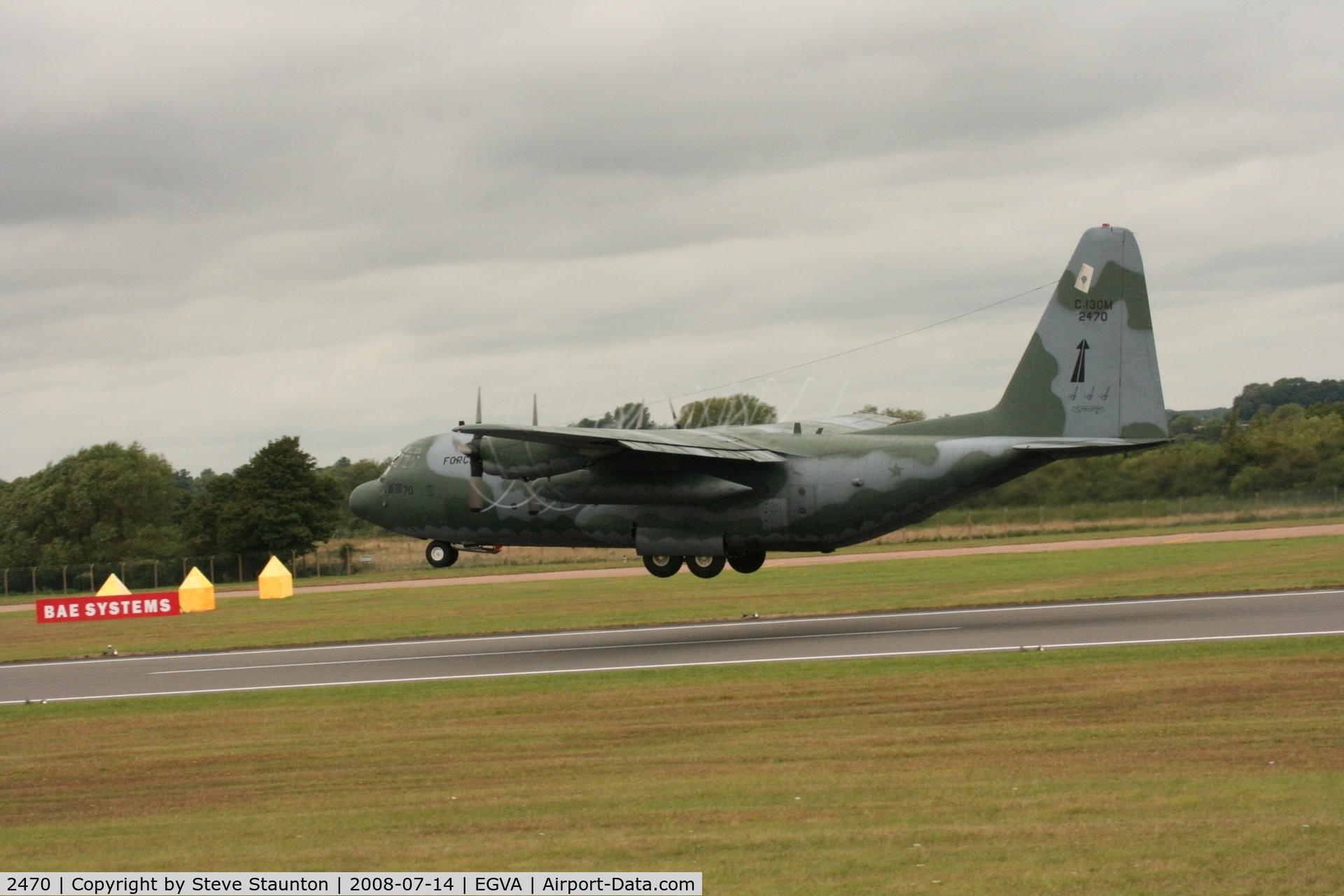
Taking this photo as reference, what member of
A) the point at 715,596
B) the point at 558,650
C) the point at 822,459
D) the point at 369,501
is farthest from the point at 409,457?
the point at 715,596

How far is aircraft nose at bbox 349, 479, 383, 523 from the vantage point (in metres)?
36.4

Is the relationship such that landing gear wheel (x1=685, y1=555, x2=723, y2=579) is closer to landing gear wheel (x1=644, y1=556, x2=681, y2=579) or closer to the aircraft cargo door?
landing gear wheel (x1=644, y1=556, x2=681, y2=579)

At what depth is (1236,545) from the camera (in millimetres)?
53281

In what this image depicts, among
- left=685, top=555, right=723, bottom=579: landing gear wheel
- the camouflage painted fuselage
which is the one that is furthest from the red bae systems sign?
left=685, top=555, right=723, bottom=579: landing gear wheel

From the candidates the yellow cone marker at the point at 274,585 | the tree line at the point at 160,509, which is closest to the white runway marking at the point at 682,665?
the yellow cone marker at the point at 274,585

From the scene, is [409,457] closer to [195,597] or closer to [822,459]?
[822,459]

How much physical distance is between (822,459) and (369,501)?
13.1 metres

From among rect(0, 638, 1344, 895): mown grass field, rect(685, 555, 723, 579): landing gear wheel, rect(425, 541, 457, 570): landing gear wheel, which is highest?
rect(425, 541, 457, 570): landing gear wheel

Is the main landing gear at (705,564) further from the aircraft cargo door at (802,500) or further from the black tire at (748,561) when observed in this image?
the aircraft cargo door at (802,500)

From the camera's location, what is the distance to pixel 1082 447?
29656 mm

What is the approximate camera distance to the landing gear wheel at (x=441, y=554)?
118 ft

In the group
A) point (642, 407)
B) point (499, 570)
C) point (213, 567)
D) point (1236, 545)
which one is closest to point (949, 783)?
point (642, 407)

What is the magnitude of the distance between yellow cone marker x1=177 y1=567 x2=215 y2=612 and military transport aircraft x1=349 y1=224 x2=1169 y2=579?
26.9m

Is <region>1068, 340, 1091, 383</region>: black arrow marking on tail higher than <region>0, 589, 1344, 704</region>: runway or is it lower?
higher
